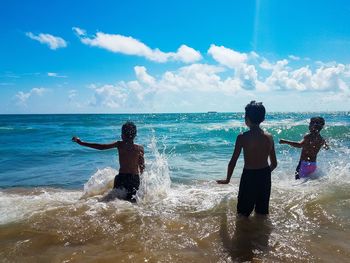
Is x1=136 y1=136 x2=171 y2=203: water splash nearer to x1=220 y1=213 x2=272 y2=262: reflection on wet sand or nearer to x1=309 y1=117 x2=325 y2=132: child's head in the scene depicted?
x1=220 y1=213 x2=272 y2=262: reflection on wet sand

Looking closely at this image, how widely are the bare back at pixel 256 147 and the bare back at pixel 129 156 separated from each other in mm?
2191

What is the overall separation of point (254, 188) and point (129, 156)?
2398mm

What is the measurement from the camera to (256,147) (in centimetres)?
461

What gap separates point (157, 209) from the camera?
579 centimetres

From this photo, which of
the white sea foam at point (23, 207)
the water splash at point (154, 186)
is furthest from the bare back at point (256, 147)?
the white sea foam at point (23, 207)

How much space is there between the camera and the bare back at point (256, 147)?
4609 mm

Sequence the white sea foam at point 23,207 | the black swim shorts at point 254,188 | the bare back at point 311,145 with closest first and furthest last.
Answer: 1. the black swim shorts at point 254,188
2. the white sea foam at point 23,207
3. the bare back at point 311,145

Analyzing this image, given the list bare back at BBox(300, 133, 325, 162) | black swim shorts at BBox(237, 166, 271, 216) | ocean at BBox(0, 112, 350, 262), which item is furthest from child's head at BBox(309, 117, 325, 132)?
black swim shorts at BBox(237, 166, 271, 216)

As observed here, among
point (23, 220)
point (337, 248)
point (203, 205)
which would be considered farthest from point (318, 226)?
point (23, 220)

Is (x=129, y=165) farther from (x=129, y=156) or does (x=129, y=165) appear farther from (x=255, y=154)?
(x=255, y=154)

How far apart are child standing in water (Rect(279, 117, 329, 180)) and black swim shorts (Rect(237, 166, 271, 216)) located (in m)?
2.99

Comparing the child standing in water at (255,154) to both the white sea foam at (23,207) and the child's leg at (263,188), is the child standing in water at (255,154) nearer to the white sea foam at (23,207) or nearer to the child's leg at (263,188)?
the child's leg at (263,188)

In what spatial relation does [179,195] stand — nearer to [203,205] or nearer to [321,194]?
[203,205]

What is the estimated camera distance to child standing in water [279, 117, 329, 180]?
739 cm
